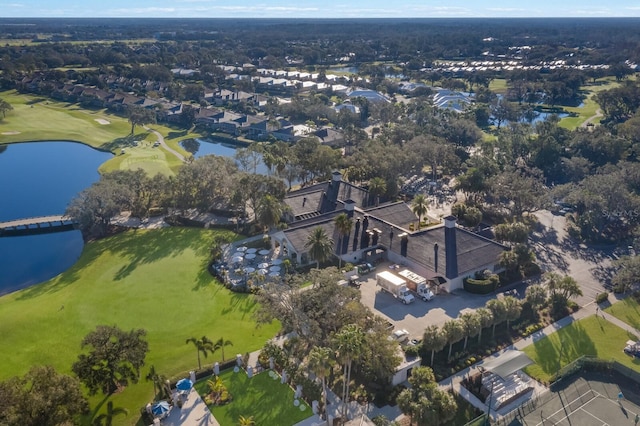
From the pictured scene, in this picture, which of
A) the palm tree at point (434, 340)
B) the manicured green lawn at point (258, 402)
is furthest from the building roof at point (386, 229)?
the manicured green lawn at point (258, 402)

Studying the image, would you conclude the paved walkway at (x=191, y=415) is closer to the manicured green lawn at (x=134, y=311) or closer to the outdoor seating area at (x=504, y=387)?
the manicured green lawn at (x=134, y=311)

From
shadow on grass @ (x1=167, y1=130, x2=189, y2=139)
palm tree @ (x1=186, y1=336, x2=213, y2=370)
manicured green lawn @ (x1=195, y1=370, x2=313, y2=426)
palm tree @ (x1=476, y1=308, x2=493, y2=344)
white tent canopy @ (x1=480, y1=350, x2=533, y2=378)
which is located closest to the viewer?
manicured green lawn @ (x1=195, y1=370, x2=313, y2=426)

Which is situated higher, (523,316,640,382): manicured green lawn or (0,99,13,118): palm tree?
(523,316,640,382): manicured green lawn

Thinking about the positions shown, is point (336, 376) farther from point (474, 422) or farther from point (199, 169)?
point (199, 169)

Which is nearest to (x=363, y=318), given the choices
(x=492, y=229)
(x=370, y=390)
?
(x=370, y=390)

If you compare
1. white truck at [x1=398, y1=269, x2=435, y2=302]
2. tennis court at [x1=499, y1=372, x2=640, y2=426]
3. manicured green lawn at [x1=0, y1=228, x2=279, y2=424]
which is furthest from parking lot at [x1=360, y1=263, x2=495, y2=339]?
tennis court at [x1=499, y1=372, x2=640, y2=426]

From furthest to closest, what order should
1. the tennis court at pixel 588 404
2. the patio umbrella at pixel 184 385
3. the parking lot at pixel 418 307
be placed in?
the parking lot at pixel 418 307 → the patio umbrella at pixel 184 385 → the tennis court at pixel 588 404

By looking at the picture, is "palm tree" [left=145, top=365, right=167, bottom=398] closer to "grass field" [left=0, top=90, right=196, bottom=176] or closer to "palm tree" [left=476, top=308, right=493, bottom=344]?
"palm tree" [left=476, top=308, right=493, bottom=344]
